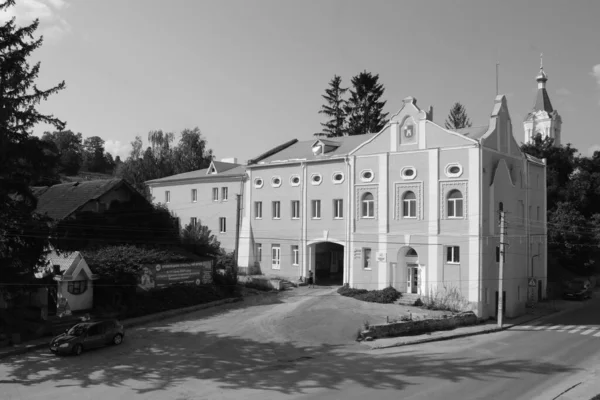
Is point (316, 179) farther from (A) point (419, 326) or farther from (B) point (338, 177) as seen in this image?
(A) point (419, 326)

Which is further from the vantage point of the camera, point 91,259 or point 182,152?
point 182,152

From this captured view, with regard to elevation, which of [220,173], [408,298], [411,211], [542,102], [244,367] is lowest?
[244,367]

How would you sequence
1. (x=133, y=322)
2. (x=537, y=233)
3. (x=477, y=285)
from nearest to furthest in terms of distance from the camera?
(x=133, y=322) < (x=477, y=285) < (x=537, y=233)

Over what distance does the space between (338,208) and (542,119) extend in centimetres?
4875

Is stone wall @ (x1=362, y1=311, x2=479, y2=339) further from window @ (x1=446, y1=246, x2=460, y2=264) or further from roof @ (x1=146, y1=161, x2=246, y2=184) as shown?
roof @ (x1=146, y1=161, x2=246, y2=184)

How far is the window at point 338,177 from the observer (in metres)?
39.2

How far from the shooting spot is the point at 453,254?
33.5 m

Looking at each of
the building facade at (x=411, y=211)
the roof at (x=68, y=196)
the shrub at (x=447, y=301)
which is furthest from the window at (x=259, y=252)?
the shrub at (x=447, y=301)

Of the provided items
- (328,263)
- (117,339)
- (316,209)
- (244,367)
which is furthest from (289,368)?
(328,263)

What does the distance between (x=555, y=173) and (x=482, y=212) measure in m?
23.6

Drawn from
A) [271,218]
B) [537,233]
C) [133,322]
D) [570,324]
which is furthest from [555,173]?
[133,322]

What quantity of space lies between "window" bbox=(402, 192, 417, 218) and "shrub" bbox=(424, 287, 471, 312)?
17.2ft

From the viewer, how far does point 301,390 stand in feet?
58.5

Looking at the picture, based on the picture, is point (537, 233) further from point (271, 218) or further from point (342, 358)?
point (342, 358)
